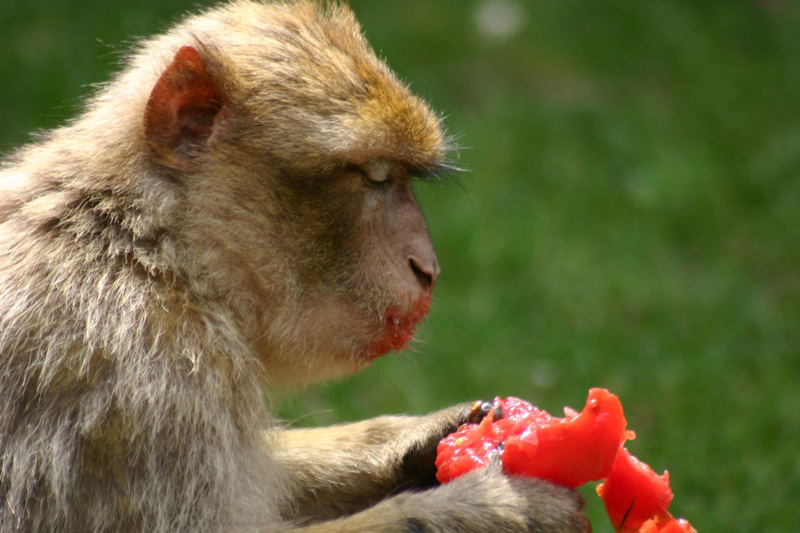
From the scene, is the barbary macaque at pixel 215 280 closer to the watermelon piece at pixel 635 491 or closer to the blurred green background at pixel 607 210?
the watermelon piece at pixel 635 491

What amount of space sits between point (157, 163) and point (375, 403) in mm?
2872

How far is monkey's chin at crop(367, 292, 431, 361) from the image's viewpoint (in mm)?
3592

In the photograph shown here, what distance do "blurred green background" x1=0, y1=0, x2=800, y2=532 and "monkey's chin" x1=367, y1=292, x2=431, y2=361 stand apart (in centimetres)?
62

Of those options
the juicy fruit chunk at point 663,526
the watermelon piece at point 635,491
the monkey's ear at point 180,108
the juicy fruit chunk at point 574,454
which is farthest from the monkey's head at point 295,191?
the juicy fruit chunk at point 663,526

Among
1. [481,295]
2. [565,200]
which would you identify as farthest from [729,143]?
[481,295]

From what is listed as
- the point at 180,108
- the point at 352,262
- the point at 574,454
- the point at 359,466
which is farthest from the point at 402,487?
the point at 180,108

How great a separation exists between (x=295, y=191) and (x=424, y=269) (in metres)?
0.46

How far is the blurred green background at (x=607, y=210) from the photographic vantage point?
604 cm

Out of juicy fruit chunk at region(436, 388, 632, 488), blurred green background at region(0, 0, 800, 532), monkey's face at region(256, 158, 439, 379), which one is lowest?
blurred green background at region(0, 0, 800, 532)

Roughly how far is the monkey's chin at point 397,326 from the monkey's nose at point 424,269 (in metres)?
0.04

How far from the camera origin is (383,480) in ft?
13.1

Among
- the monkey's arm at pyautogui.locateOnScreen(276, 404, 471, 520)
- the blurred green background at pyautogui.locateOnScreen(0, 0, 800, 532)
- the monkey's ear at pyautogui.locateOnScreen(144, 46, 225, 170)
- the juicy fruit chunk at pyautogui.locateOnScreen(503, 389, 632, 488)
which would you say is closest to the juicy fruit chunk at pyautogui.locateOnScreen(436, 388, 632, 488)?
the juicy fruit chunk at pyautogui.locateOnScreen(503, 389, 632, 488)

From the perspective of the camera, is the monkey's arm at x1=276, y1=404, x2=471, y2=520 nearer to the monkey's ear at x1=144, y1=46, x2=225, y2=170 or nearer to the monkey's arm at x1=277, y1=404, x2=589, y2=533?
the monkey's arm at x1=277, y1=404, x2=589, y2=533

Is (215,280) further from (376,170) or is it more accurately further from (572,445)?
(572,445)
